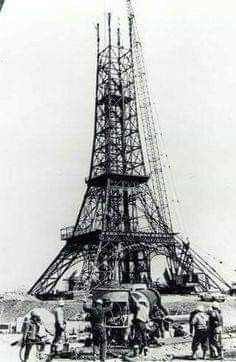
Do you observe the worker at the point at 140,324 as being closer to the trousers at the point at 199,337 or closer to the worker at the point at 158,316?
the trousers at the point at 199,337

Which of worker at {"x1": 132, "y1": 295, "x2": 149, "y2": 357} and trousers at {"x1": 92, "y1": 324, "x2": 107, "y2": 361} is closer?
trousers at {"x1": 92, "y1": 324, "x2": 107, "y2": 361}

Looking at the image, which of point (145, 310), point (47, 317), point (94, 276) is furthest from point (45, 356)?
point (94, 276)

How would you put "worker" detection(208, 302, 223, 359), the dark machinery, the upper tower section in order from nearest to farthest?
"worker" detection(208, 302, 223, 359) → the dark machinery → the upper tower section

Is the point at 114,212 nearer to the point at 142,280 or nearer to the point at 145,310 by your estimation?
the point at 142,280

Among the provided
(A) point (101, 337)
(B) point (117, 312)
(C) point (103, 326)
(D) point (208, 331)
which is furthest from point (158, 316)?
(A) point (101, 337)

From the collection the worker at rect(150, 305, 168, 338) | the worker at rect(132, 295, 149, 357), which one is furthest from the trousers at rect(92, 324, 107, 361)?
the worker at rect(150, 305, 168, 338)

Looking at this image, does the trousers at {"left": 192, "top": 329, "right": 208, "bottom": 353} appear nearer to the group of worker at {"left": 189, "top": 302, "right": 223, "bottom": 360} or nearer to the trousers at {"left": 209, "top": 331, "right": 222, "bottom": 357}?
the group of worker at {"left": 189, "top": 302, "right": 223, "bottom": 360}
